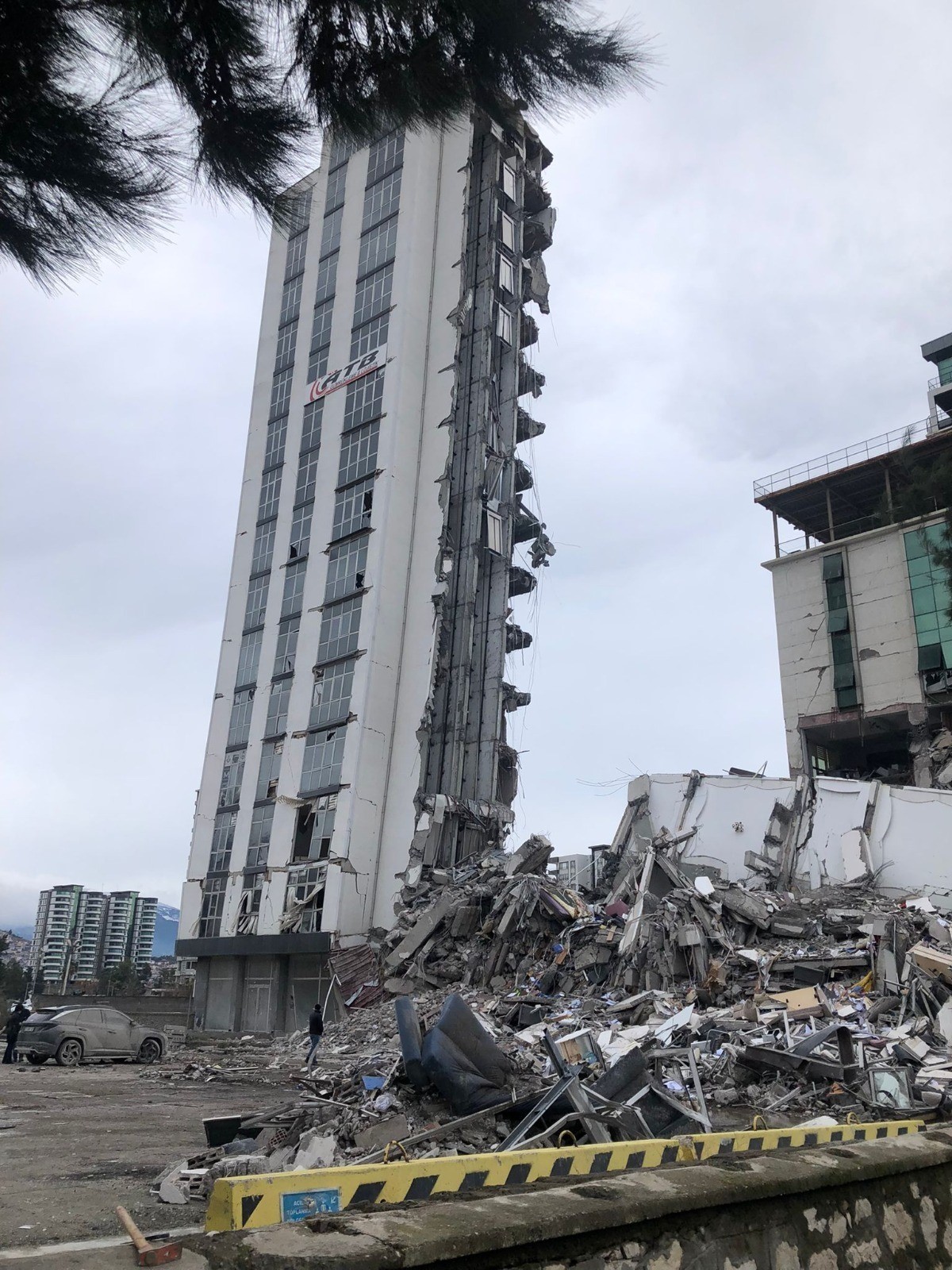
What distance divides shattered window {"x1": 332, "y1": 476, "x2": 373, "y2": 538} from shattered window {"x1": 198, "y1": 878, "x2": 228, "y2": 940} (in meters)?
14.4

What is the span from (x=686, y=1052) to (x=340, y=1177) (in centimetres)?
904

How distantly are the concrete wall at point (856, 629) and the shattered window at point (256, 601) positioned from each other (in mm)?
24637

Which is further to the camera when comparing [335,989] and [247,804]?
[247,804]

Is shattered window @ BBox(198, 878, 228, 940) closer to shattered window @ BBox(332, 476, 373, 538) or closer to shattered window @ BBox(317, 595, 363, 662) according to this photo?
shattered window @ BBox(317, 595, 363, 662)

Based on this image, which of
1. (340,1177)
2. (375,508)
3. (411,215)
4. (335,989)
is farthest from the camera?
(411,215)

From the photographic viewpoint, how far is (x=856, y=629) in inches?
1694

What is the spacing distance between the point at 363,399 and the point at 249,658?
Result: 11.7 metres

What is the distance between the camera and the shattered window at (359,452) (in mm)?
36312

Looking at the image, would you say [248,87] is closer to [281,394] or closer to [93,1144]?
[93,1144]

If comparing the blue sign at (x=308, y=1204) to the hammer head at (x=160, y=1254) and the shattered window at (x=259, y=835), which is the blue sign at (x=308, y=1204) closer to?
the hammer head at (x=160, y=1254)

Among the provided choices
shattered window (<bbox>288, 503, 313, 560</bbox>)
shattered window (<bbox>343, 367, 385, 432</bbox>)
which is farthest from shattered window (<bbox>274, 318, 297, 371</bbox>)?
shattered window (<bbox>288, 503, 313, 560</bbox>)

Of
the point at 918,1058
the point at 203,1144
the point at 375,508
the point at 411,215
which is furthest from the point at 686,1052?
the point at 411,215

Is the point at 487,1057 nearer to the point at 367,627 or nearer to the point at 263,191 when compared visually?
the point at 263,191

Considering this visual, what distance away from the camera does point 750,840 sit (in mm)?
24062
